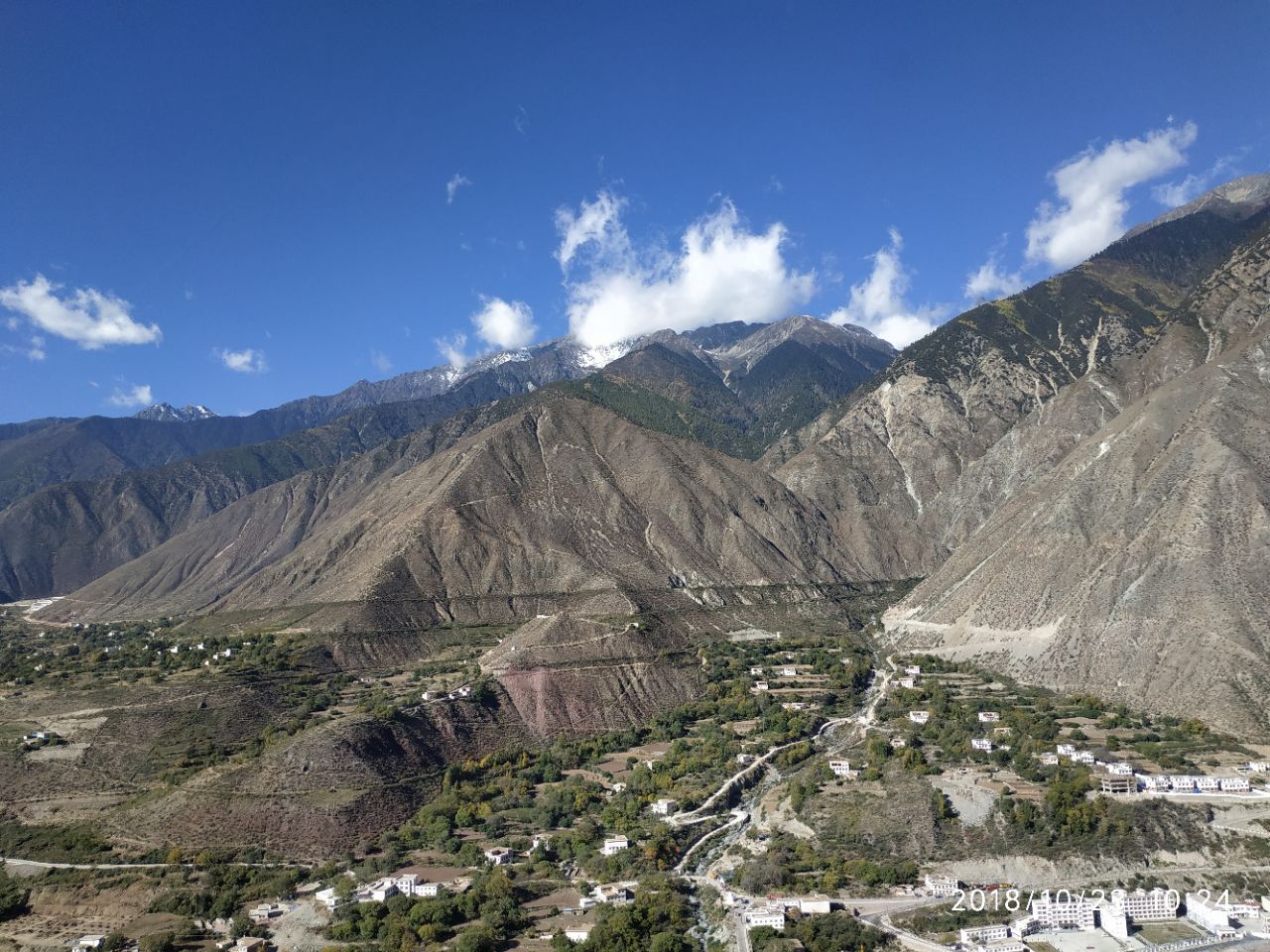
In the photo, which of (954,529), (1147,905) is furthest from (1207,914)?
(954,529)

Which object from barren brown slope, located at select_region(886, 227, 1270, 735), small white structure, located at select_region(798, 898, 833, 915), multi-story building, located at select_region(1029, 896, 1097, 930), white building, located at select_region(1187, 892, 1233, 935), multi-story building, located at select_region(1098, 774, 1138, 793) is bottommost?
white building, located at select_region(1187, 892, 1233, 935)

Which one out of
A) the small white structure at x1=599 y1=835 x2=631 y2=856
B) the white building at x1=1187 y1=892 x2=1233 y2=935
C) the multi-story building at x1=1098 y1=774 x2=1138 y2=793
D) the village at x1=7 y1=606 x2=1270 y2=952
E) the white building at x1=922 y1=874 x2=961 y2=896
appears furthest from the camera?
the small white structure at x1=599 y1=835 x2=631 y2=856

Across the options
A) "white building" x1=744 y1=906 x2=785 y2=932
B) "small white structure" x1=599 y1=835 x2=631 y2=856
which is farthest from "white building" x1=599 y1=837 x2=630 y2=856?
"white building" x1=744 y1=906 x2=785 y2=932

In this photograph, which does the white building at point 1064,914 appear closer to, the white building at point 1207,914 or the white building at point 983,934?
the white building at point 983,934

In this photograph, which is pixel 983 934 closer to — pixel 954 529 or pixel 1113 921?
pixel 1113 921

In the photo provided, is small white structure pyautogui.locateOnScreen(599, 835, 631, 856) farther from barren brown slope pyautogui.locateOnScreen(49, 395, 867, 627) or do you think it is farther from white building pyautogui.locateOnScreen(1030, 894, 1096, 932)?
barren brown slope pyautogui.locateOnScreen(49, 395, 867, 627)

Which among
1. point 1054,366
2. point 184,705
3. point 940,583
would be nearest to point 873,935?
point 184,705

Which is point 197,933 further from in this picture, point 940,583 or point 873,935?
point 940,583
